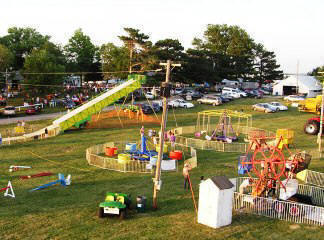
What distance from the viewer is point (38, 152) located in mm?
27172

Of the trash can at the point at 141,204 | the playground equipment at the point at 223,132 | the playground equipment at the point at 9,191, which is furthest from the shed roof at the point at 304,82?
the playground equipment at the point at 9,191

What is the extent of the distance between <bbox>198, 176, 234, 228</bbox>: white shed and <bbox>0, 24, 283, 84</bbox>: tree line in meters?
28.3

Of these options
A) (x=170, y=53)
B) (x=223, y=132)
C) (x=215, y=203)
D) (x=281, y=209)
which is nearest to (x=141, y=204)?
(x=215, y=203)

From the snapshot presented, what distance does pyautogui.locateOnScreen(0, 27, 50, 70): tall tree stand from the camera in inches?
3068

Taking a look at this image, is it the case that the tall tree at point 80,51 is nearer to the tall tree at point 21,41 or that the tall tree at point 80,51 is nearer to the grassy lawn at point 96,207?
the tall tree at point 21,41

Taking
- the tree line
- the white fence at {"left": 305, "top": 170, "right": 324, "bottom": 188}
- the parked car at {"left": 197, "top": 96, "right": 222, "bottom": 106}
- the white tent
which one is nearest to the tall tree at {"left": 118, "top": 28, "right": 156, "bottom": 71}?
the tree line

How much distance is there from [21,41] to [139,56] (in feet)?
116

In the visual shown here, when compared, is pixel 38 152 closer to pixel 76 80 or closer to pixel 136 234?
pixel 136 234

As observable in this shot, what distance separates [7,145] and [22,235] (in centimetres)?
1831

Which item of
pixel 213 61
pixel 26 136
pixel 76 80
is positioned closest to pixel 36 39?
pixel 76 80

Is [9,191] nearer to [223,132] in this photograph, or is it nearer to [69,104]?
[223,132]

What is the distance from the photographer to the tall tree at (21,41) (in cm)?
7794

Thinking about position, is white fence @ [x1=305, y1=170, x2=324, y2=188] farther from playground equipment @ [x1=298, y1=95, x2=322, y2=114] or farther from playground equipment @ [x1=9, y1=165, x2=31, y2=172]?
playground equipment @ [x1=298, y1=95, x2=322, y2=114]

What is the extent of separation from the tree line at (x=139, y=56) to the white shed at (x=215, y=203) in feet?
93.0
